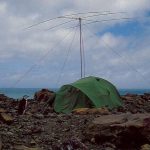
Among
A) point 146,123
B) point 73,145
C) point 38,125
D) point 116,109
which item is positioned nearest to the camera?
point 73,145

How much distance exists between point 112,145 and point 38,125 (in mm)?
3193

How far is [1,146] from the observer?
10000 mm

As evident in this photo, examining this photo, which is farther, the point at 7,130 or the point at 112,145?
the point at 7,130

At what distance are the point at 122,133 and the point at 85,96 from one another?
7907mm

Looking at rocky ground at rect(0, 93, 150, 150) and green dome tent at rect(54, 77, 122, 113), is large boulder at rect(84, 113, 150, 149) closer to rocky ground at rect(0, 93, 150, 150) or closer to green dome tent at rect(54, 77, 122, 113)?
rocky ground at rect(0, 93, 150, 150)

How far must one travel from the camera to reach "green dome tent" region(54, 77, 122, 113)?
762 inches

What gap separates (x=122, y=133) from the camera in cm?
1152

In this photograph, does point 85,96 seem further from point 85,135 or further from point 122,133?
point 122,133

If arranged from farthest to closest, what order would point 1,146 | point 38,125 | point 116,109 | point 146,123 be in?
point 116,109
point 38,125
point 146,123
point 1,146

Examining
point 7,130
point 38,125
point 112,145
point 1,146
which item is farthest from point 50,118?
point 1,146

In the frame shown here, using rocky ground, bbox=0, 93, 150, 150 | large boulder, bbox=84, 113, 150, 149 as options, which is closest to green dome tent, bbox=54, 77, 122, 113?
rocky ground, bbox=0, 93, 150, 150

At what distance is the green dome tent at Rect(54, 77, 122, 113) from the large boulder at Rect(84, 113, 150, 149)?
23.6ft

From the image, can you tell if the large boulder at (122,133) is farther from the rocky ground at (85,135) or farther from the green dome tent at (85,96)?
the green dome tent at (85,96)

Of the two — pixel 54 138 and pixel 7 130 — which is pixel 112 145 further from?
pixel 7 130
